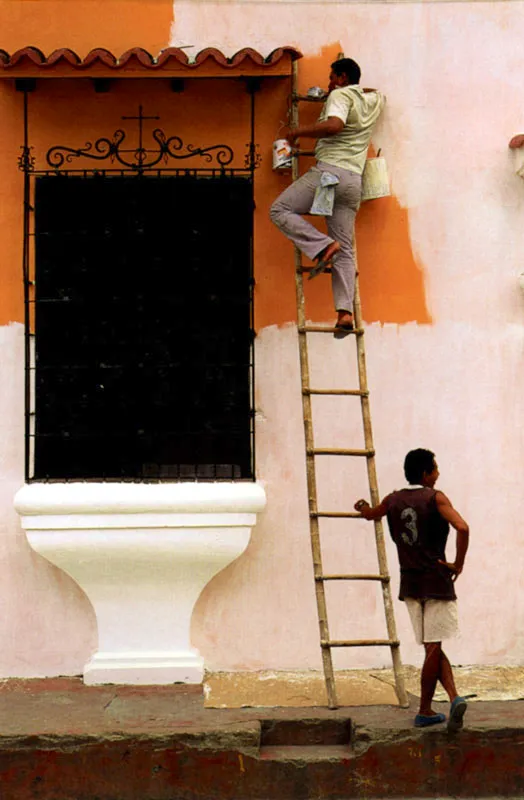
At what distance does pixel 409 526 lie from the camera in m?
5.90

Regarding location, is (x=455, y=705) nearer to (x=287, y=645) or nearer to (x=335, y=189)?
(x=287, y=645)

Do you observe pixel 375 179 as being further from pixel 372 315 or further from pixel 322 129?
pixel 372 315

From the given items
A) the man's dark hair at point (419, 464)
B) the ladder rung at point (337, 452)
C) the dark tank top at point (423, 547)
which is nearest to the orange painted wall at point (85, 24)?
the ladder rung at point (337, 452)

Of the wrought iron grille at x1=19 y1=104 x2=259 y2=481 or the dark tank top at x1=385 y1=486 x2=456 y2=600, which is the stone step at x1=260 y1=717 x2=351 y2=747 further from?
the wrought iron grille at x1=19 y1=104 x2=259 y2=481

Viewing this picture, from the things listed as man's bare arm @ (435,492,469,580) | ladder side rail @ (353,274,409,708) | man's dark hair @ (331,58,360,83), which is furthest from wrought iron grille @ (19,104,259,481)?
man's bare arm @ (435,492,469,580)

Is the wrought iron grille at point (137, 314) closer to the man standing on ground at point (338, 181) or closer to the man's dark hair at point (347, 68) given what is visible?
the man standing on ground at point (338, 181)

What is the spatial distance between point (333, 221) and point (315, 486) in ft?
4.75

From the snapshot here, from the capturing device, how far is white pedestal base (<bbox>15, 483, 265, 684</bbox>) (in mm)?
6777

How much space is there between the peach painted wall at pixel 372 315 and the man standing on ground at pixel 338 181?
34cm

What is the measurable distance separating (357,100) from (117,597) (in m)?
3.04

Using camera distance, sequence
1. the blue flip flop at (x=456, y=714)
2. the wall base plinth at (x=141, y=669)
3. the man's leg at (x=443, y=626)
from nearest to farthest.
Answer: the blue flip flop at (x=456, y=714) < the man's leg at (x=443, y=626) < the wall base plinth at (x=141, y=669)

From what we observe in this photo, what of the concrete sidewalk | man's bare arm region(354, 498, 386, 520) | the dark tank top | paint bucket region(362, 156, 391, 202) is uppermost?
paint bucket region(362, 156, 391, 202)

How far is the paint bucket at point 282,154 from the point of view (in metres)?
6.91

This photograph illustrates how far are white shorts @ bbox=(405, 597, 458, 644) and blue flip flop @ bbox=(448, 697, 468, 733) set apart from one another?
309 millimetres
